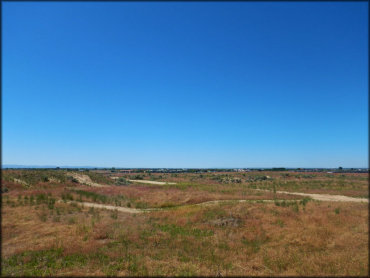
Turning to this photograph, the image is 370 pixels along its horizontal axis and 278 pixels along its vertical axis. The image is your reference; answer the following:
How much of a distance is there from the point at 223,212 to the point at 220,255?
11100 millimetres

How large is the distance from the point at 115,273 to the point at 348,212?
60.2 ft

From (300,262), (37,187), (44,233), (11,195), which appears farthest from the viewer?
(37,187)

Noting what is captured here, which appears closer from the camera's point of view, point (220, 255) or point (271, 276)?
point (271, 276)

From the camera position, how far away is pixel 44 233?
16375mm

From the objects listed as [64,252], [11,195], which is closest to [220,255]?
[64,252]

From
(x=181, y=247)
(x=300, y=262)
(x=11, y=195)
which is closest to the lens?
(x=300, y=262)

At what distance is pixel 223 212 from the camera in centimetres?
2317

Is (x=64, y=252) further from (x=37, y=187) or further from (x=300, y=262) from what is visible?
(x=37, y=187)

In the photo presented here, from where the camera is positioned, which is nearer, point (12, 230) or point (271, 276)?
point (271, 276)

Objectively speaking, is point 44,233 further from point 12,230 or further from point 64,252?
point 64,252

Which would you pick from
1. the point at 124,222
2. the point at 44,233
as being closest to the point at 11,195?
the point at 44,233

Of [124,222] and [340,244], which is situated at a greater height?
[340,244]

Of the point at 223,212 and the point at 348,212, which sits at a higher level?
the point at 348,212

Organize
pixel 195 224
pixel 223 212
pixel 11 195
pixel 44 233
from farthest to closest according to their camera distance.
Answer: pixel 11 195, pixel 223 212, pixel 195 224, pixel 44 233
